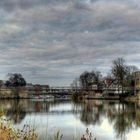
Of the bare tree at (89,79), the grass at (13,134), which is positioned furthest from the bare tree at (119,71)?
the grass at (13,134)

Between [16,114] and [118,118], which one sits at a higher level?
[16,114]

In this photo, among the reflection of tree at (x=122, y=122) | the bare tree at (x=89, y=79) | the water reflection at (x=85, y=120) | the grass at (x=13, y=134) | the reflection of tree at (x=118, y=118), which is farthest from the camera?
the bare tree at (x=89, y=79)

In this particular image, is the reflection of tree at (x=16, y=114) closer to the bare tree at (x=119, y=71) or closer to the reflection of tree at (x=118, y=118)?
the reflection of tree at (x=118, y=118)

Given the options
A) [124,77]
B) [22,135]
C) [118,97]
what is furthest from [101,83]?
[22,135]

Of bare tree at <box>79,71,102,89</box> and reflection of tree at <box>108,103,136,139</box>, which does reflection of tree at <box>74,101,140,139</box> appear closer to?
reflection of tree at <box>108,103,136,139</box>

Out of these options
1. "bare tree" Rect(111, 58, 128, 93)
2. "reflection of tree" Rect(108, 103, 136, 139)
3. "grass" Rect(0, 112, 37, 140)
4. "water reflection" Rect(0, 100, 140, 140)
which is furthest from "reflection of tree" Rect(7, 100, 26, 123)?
"bare tree" Rect(111, 58, 128, 93)

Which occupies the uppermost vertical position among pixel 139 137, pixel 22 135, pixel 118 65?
pixel 118 65

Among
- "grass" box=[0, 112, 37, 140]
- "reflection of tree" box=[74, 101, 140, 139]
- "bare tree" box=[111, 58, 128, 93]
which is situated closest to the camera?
"grass" box=[0, 112, 37, 140]

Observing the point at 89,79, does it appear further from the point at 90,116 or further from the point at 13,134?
the point at 13,134

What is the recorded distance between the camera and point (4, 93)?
559ft

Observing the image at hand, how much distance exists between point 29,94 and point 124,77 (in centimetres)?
6765

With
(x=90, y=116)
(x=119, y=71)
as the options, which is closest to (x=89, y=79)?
(x=119, y=71)

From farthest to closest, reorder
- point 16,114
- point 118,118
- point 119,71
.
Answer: point 119,71, point 118,118, point 16,114

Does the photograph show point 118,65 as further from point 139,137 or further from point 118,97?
point 139,137
